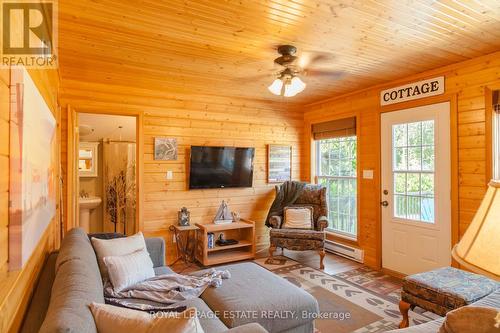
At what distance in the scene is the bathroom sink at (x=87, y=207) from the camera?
16.1 ft

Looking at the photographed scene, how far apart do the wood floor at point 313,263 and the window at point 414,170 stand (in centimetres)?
96

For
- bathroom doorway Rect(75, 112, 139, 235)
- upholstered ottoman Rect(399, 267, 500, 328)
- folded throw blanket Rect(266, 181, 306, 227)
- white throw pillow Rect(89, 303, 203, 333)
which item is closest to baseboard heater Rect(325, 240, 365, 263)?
folded throw blanket Rect(266, 181, 306, 227)

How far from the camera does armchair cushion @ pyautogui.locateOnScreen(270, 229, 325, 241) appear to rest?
402 cm

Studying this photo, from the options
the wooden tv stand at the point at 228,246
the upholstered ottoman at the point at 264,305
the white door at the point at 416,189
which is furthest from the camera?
the wooden tv stand at the point at 228,246

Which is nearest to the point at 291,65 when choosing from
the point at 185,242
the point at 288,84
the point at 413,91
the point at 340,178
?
the point at 288,84

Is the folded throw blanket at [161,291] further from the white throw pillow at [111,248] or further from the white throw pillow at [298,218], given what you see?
the white throw pillow at [298,218]

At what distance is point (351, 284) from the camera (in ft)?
11.2

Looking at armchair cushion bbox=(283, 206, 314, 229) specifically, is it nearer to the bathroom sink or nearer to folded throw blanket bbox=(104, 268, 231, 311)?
folded throw blanket bbox=(104, 268, 231, 311)

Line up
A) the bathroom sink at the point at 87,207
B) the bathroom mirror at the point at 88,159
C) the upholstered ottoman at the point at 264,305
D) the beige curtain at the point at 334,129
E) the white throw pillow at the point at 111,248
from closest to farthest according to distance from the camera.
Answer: the upholstered ottoman at the point at 264,305 < the white throw pillow at the point at 111,248 < the beige curtain at the point at 334,129 < the bathroom sink at the point at 87,207 < the bathroom mirror at the point at 88,159

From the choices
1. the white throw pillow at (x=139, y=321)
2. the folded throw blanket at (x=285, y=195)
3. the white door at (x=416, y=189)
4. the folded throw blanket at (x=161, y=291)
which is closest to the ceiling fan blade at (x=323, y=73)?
the white door at (x=416, y=189)

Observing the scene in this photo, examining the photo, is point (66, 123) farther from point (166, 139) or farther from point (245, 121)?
point (245, 121)

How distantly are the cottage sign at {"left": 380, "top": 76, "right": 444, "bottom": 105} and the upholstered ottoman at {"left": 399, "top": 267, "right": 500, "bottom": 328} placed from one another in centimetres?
196

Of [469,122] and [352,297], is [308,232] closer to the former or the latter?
[352,297]

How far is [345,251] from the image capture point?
14.5 ft
